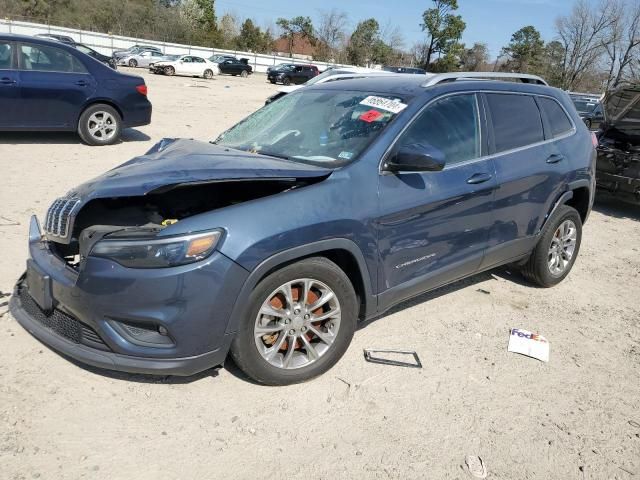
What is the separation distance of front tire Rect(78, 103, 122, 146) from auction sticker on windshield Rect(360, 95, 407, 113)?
6.81 meters

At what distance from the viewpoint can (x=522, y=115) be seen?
4441mm

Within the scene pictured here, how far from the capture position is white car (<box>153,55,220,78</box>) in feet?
109

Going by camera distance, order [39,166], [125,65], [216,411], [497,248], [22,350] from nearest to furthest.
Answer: [216,411] < [22,350] < [497,248] < [39,166] < [125,65]

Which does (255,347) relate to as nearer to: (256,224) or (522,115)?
(256,224)

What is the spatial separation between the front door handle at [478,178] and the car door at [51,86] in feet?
23.8

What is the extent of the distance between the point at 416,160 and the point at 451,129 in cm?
71

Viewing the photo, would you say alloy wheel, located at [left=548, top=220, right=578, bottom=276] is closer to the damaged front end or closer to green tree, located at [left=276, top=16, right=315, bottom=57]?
the damaged front end

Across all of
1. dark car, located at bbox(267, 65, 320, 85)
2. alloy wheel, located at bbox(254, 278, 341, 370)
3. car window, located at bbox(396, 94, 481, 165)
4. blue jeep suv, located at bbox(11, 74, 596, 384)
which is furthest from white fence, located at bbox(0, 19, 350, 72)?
alloy wheel, located at bbox(254, 278, 341, 370)

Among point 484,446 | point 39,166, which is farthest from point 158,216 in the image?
point 39,166

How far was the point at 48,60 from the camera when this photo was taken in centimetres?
859

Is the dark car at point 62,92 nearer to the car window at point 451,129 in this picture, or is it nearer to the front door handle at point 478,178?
the car window at point 451,129

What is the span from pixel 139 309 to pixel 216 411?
0.71m

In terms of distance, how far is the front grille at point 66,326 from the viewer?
282 centimetres

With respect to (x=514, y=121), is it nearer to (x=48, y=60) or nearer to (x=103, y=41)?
(x=48, y=60)
